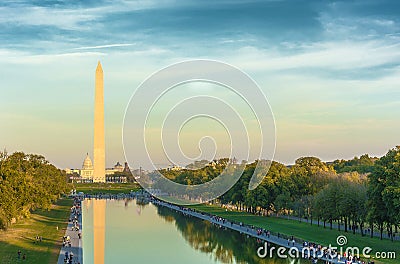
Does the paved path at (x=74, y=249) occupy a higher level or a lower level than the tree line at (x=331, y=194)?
lower

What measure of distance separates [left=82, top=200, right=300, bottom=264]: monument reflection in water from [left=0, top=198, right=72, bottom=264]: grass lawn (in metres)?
3.07

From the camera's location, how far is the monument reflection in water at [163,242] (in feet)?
161

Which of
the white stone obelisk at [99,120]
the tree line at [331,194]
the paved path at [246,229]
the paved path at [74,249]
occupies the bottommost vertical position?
the paved path at [74,249]

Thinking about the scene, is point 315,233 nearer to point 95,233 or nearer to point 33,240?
point 95,233

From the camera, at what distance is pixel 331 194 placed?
210 feet

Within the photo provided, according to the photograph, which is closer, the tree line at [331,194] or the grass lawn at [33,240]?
the grass lawn at [33,240]

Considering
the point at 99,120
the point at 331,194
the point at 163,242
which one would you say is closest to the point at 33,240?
the point at 163,242

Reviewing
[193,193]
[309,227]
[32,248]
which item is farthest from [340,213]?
[193,193]

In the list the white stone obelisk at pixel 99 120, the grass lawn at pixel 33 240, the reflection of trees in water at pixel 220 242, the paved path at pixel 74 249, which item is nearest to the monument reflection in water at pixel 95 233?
the paved path at pixel 74 249

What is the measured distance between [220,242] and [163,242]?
6.13 meters

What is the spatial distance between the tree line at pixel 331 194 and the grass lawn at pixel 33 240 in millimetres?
29134

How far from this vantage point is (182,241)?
60875mm

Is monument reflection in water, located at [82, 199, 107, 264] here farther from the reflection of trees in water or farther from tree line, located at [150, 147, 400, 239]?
tree line, located at [150, 147, 400, 239]

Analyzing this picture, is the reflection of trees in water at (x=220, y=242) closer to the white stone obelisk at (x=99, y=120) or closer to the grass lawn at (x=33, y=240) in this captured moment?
the grass lawn at (x=33, y=240)
